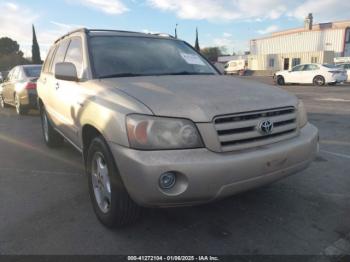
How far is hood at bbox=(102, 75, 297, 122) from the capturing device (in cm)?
248

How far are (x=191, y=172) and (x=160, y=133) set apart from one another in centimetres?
36

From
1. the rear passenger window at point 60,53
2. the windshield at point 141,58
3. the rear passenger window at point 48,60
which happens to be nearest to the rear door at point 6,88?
the rear passenger window at point 48,60

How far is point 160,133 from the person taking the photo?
2412 mm

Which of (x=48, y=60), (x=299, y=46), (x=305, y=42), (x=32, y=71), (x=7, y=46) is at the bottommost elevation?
(x=32, y=71)

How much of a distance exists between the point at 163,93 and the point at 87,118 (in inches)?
31.6

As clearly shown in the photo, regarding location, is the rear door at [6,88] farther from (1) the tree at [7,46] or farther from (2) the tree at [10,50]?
(1) the tree at [7,46]

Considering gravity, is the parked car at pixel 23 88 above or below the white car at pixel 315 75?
above

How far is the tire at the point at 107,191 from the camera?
2.66 meters

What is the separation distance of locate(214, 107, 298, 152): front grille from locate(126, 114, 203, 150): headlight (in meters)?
0.21

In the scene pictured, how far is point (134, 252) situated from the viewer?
2.61 m

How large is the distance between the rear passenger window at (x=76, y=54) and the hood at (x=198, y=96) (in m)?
0.65

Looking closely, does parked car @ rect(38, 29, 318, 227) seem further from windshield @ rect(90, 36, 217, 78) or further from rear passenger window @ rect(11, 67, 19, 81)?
rear passenger window @ rect(11, 67, 19, 81)

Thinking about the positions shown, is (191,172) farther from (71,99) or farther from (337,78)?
(337,78)

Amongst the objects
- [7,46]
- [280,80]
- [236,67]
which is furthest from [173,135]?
[7,46]
